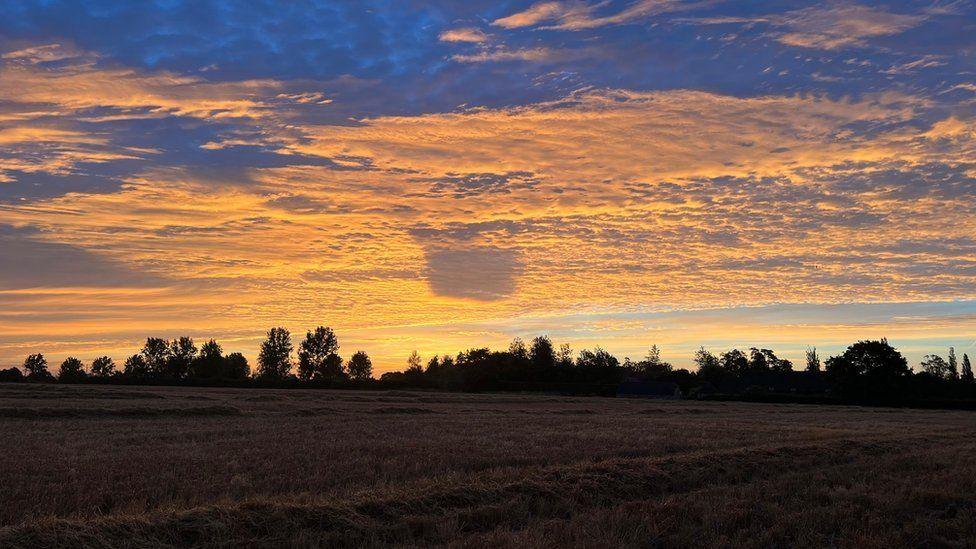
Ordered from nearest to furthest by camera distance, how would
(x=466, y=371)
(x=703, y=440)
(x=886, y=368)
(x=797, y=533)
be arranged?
(x=797, y=533) → (x=703, y=440) → (x=886, y=368) → (x=466, y=371)

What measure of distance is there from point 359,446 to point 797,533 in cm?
1245

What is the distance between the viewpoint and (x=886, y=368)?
93188 millimetres

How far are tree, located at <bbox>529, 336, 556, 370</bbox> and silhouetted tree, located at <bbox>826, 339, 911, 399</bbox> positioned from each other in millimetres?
51657

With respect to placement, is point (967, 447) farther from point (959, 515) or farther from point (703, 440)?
point (959, 515)

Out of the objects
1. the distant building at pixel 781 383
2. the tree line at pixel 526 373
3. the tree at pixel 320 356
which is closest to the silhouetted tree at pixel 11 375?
the tree line at pixel 526 373

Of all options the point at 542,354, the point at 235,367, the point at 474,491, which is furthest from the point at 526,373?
the point at 474,491

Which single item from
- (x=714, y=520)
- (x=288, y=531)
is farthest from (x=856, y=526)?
(x=288, y=531)

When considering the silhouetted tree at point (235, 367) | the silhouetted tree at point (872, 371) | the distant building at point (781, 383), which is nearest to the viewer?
the silhouetted tree at point (872, 371)

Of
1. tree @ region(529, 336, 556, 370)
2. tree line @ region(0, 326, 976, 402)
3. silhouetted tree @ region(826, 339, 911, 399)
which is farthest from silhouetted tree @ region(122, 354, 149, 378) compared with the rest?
silhouetted tree @ region(826, 339, 911, 399)

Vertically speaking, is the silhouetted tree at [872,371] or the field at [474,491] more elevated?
the silhouetted tree at [872,371]

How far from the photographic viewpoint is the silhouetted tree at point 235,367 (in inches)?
5984

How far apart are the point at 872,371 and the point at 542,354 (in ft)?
212

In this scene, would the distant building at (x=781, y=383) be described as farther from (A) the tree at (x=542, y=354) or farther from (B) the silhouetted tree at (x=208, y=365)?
(B) the silhouetted tree at (x=208, y=365)

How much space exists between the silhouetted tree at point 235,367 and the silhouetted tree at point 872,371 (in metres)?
111
